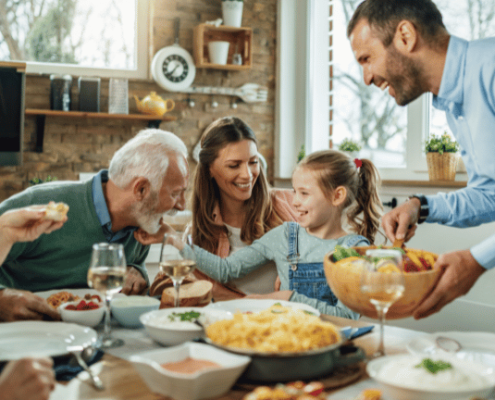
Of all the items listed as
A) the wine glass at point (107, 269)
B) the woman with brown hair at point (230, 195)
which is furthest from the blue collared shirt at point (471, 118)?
the wine glass at point (107, 269)

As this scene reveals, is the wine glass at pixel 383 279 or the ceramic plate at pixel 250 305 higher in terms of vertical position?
the wine glass at pixel 383 279

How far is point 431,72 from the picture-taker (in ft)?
5.40

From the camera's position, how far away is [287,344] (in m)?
0.85

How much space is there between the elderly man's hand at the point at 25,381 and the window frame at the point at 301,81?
13.0ft

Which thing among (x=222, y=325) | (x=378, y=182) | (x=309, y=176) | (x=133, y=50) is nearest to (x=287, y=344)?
(x=222, y=325)

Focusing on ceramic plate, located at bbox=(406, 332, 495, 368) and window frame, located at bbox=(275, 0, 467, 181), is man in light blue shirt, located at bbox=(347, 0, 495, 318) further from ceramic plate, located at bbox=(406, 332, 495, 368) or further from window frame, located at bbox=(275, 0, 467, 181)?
window frame, located at bbox=(275, 0, 467, 181)

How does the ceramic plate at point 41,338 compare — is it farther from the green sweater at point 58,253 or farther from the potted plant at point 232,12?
the potted plant at point 232,12

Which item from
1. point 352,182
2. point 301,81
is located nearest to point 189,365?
point 352,182

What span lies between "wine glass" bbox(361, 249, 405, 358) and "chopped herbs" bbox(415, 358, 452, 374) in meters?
0.15

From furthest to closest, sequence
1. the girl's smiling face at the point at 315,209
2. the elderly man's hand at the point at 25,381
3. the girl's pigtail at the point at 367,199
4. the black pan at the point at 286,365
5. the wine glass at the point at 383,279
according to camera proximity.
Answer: the girl's pigtail at the point at 367,199, the girl's smiling face at the point at 315,209, the wine glass at the point at 383,279, the black pan at the point at 286,365, the elderly man's hand at the point at 25,381

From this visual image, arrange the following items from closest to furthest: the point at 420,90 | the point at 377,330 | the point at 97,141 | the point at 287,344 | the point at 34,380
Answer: the point at 34,380 < the point at 287,344 < the point at 377,330 < the point at 420,90 < the point at 97,141

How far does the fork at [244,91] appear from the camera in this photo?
4422mm

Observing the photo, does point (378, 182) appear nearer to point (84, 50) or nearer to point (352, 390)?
point (352, 390)

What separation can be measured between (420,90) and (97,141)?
303 centimetres
